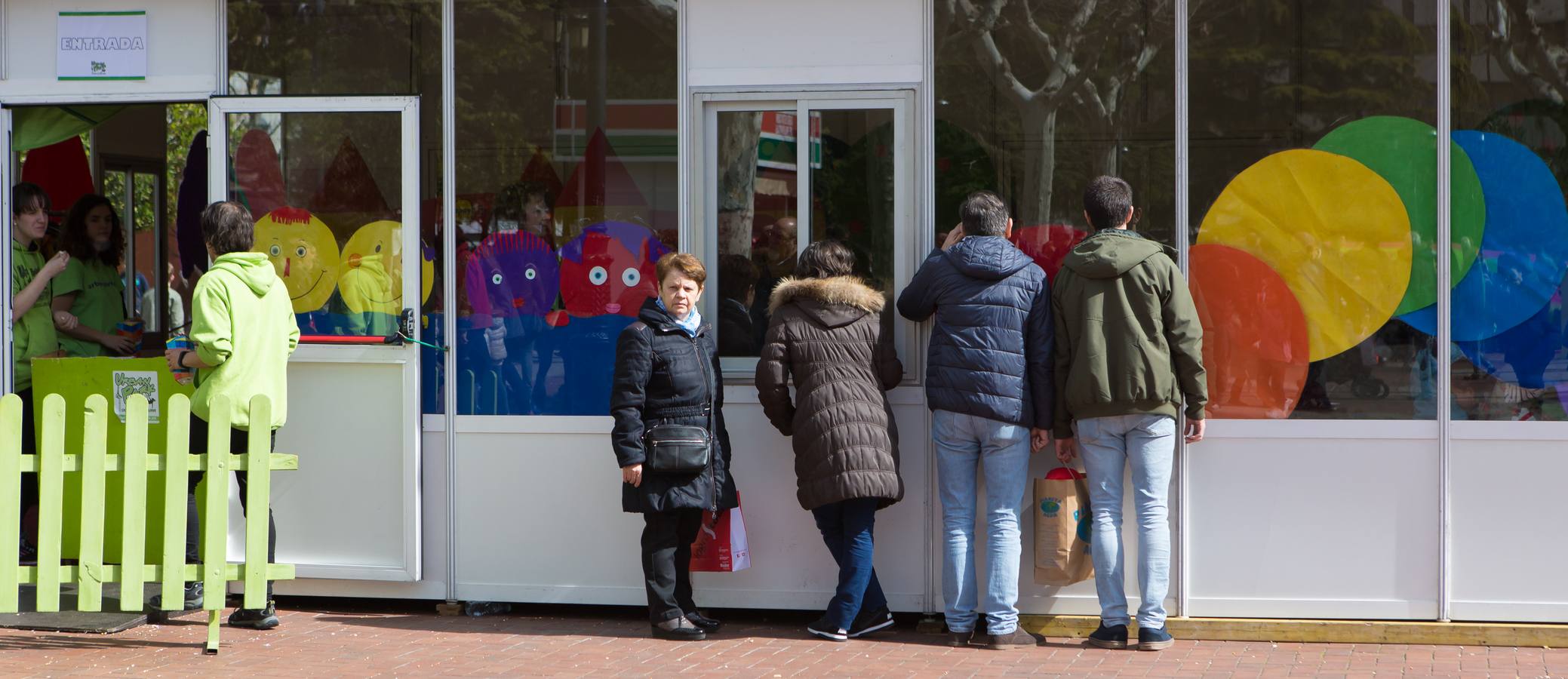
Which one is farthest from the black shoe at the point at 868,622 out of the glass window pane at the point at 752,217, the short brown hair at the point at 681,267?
the short brown hair at the point at 681,267

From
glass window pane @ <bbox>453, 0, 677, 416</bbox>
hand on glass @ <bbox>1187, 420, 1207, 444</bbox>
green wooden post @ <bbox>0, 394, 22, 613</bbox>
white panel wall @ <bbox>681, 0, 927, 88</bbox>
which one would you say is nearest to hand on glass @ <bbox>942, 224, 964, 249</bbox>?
white panel wall @ <bbox>681, 0, 927, 88</bbox>

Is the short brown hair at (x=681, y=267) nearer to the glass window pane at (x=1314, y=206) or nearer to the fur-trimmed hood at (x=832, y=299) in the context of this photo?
the fur-trimmed hood at (x=832, y=299)

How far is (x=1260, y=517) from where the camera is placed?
578 cm

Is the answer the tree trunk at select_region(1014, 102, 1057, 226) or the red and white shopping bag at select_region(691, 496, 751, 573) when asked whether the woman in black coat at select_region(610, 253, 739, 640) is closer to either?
the red and white shopping bag at select_region(691, 496, 751, 573)

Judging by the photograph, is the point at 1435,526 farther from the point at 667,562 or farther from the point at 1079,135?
the point at 667,562

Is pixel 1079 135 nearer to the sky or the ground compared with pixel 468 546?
nearer to the sky

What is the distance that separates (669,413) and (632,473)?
0.28 m

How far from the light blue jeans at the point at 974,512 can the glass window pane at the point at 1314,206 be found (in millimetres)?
950

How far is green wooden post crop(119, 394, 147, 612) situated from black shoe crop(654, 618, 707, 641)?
1971mm

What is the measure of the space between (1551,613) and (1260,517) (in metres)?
1.16

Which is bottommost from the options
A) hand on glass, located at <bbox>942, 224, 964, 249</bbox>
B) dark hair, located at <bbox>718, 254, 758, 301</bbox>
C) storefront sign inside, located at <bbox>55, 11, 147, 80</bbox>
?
dark hair, located at <bbox>718, 254, 758, 301</bbox>

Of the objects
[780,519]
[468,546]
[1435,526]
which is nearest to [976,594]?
[780,519]

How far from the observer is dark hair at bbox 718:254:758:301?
6.14m

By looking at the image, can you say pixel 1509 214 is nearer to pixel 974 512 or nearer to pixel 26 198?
pixel 974 512
